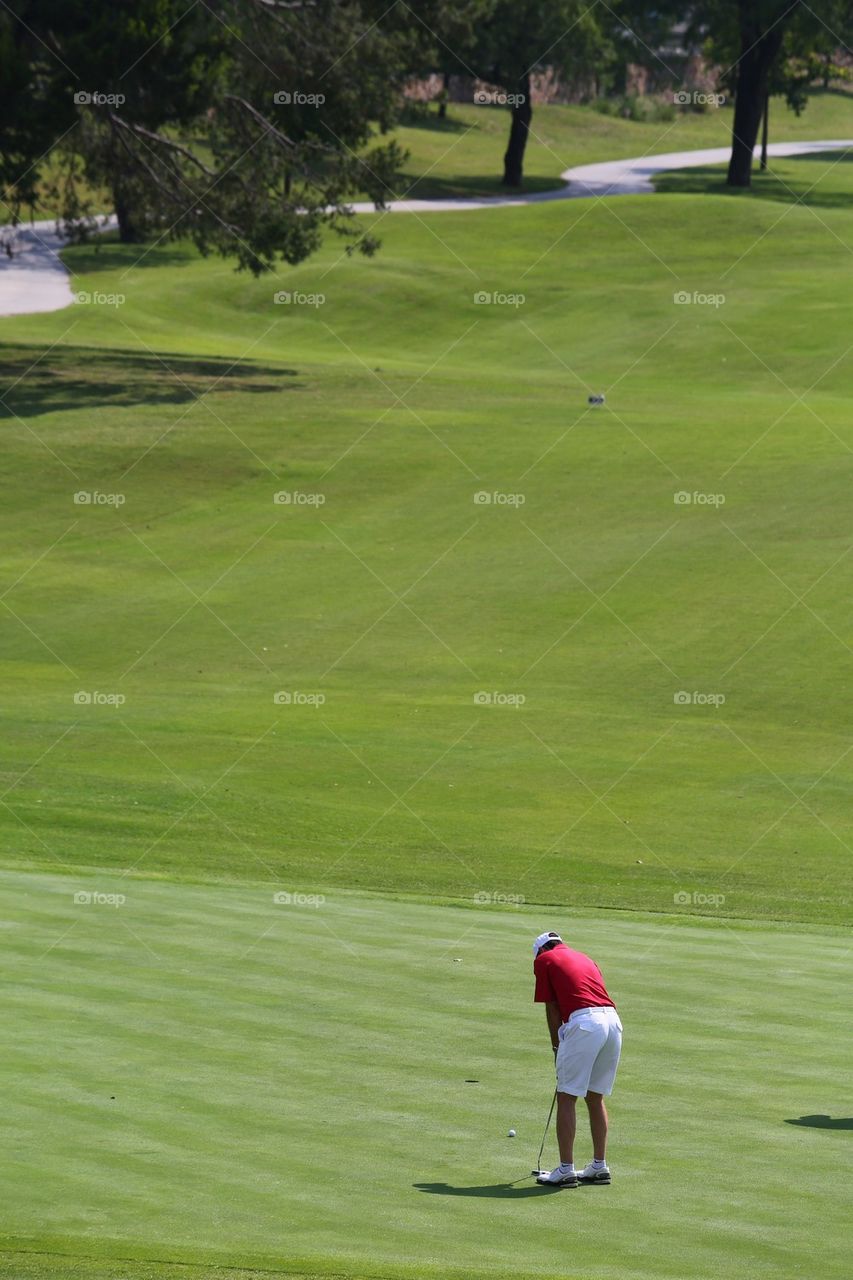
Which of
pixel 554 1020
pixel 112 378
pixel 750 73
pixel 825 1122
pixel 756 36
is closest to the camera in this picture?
pixel 554 1020

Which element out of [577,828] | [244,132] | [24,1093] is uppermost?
[244,132]

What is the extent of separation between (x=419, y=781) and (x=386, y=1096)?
38.9 ft

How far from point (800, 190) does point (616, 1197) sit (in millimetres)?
76341

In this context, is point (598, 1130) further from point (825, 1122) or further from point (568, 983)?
point (825, 1122)

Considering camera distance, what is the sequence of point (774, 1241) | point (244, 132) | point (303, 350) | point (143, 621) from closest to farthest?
point (774, 1241) < point (143, 621) < point (244, 132) < point (303, 350)

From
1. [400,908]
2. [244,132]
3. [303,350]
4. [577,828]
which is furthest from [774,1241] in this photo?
[303,350]

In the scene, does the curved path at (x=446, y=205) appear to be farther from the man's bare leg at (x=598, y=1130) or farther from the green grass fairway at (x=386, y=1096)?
the man's bare leg at (x=598, y=1130)

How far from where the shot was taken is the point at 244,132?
4719 centimetres

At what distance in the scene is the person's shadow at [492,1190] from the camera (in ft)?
32.5

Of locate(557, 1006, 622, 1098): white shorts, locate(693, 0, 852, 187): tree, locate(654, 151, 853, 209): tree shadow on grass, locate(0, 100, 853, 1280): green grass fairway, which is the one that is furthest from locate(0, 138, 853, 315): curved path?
locate(557, 1006, 622, 1098): white shorts

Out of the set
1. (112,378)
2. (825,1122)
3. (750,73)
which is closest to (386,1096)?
(825,1122)

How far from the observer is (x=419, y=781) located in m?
23.5

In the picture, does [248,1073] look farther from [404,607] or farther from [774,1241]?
[404,607]

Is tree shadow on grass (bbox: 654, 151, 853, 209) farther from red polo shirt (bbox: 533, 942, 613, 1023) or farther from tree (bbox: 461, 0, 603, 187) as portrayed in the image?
red polo shirt (bbox: 533, 942, 613, 1023)
